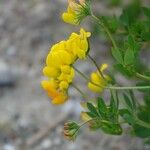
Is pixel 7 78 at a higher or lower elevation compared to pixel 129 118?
lower

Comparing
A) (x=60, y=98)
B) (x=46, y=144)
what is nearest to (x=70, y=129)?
(x=60, y=98)

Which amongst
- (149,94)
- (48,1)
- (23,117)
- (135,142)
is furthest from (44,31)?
(149,94)

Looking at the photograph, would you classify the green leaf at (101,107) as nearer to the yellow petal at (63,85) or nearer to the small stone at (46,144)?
the yellow petal at (63,85)

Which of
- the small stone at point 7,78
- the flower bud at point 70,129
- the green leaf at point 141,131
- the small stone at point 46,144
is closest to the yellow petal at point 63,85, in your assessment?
the flower bud at point 70,129

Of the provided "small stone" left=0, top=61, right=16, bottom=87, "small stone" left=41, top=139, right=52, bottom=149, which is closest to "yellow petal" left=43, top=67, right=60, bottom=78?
"small stone" left=41, top=139, right=52, bottom=149

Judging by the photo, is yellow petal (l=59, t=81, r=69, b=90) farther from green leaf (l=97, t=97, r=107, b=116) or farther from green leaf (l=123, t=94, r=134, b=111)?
green leaf (l=123, t=94, r=134, b=111)

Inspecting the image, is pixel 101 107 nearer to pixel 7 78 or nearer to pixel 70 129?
pixel 70 129

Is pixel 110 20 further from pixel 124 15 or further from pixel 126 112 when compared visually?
pixel 126 112
